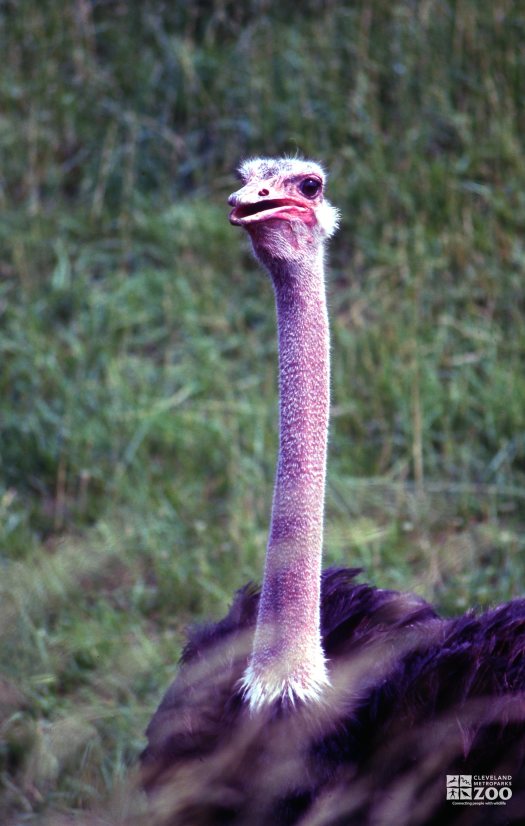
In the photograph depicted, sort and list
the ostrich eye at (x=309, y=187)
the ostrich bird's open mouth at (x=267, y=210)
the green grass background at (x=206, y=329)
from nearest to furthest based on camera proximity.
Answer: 1. the ostrich bird's open mouth at (x=267, y=210)
2. the ostrich eye at (x=309, y=187)
3. the green grass background at (x=206, y=329)

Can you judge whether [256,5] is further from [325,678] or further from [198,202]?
[325,678]

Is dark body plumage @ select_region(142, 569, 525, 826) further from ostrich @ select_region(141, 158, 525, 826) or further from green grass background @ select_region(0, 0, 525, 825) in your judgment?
green grass background @ select_region(0, 0, 525, 825)

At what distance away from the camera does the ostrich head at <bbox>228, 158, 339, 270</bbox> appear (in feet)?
8.63

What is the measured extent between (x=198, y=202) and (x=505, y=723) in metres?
3.54

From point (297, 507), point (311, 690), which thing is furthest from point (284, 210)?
point (311, 690)

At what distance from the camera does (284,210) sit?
2.66 meters

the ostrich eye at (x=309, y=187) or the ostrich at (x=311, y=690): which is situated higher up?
the ostrich eye at (x=309, y=187)

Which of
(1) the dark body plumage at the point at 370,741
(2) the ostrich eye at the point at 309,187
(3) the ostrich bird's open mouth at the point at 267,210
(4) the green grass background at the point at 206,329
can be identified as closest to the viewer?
(1) the dark body plumage at the point at 370,741

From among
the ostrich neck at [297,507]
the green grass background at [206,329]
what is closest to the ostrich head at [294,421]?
the ostrich neck at [297,507]

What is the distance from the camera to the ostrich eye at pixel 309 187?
8.91 ft

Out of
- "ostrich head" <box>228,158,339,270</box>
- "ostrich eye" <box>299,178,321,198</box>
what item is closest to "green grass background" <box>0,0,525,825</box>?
"ostrich head" <box>228,158,339,270</box>

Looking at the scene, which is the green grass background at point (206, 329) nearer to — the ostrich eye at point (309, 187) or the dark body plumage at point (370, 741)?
the dark body plumage at point (370, 741)

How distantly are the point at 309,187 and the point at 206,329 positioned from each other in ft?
8.22

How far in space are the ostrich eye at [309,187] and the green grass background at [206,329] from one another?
1.26 metres
